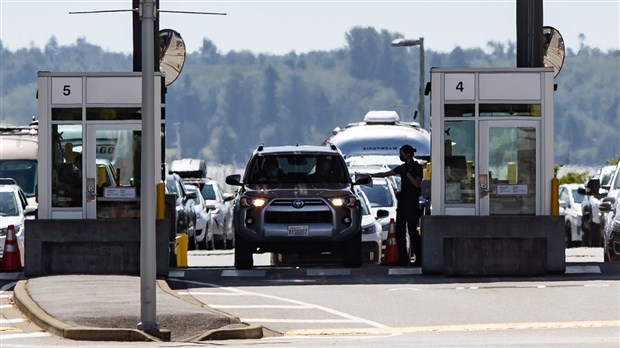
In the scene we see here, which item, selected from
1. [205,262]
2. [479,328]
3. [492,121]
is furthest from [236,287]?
[205,262]

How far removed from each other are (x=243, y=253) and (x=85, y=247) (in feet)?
8.84

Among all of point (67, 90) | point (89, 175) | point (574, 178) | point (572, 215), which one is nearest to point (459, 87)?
point (89, 175)

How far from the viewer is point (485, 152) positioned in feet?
91.4

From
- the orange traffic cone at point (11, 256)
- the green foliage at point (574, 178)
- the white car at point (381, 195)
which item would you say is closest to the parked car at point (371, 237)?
the white car at point (381, 195)

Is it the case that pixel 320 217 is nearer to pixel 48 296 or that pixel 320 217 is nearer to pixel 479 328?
pixel 48 296

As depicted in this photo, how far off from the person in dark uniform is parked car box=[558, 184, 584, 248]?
1619cm

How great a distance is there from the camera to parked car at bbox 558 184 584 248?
4603cm

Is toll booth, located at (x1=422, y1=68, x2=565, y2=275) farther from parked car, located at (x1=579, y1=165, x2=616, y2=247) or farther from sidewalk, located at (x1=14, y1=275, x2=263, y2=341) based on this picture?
parked car, located at (x1=579, y1=165, x2=616, y2=247)

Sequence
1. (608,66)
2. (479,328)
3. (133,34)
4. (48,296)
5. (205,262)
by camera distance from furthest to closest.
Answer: (608,66) < (205,262) < (133,34) < (48,296) < (479,328)

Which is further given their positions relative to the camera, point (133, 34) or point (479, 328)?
point (133, 34)

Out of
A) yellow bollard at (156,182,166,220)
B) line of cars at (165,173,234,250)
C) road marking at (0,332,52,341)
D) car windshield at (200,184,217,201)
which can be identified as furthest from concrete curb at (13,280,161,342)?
car windshield at (200,184,217,201)

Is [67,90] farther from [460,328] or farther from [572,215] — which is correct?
[572,215]

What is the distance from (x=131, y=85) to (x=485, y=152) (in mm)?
5244

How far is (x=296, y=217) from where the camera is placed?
93.2ft
